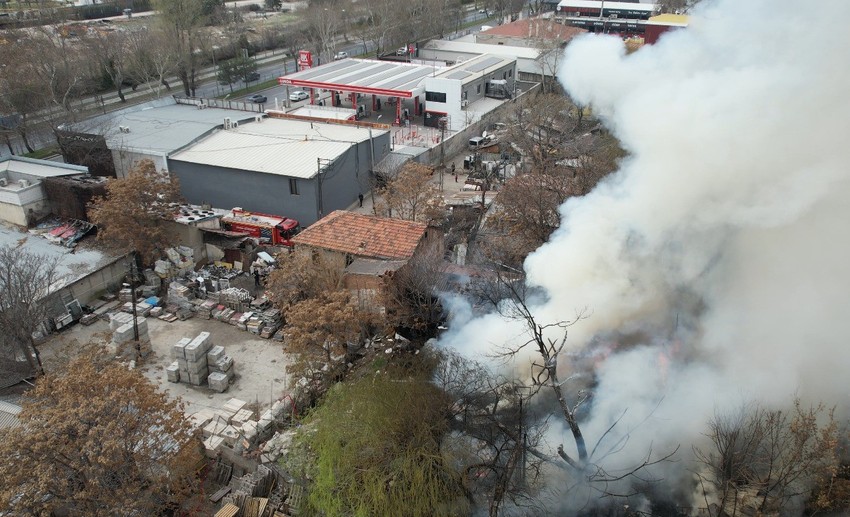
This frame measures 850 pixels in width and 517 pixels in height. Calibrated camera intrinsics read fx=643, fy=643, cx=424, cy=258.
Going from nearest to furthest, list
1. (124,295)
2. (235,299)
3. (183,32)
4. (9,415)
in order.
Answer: (9,415) → (235,299) → (124,295) → (183,32)

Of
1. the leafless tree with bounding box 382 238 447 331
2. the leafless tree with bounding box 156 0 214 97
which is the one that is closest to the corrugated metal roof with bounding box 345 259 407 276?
the leafless tree with bounding box 382 238 447 331

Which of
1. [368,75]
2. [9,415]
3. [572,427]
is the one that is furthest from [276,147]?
[572,427]

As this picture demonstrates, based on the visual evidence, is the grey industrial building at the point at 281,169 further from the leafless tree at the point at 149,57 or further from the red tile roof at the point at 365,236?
the leafless tree at the point at 149,57

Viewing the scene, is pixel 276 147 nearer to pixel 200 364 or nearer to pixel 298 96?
pixel 200 364

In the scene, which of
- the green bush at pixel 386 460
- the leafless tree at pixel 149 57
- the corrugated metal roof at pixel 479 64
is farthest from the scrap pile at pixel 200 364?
the leafless tree at pixel 149 57

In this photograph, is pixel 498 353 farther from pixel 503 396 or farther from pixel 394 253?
pixel 394 253

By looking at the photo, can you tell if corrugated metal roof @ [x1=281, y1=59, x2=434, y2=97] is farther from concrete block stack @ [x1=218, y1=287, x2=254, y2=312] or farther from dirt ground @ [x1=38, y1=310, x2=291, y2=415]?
dirt ground @ [x1=38, y1=310, x2=291, y2=415]
